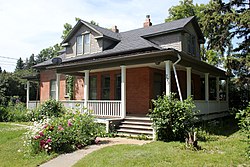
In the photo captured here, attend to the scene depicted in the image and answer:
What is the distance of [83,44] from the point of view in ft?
58.4

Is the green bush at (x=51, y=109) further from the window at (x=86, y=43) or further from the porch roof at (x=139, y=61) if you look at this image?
the window at (x=86, y=43)

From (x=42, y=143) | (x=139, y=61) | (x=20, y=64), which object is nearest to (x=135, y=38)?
(x=139, y=61)

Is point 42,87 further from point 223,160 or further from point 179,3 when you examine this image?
point 179,3

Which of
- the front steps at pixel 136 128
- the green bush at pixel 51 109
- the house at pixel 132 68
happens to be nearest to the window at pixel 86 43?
the house at pixel 132 68

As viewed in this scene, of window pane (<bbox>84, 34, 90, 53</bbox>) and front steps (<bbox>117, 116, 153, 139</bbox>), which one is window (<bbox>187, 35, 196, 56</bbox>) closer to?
window pane (<bbox>84, 34, 90, 53</bbox>)

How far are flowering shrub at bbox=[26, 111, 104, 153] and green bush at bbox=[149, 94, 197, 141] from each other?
2.49 metres

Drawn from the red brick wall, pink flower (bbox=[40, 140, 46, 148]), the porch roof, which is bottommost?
pink flower (bbox=[40, 140, 46, 148])

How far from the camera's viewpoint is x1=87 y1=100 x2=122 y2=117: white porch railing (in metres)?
12.5

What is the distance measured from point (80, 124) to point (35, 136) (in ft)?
5.23

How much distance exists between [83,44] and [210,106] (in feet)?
32.4

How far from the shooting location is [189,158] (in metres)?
6.43

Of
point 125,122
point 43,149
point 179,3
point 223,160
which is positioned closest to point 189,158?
point 223,160

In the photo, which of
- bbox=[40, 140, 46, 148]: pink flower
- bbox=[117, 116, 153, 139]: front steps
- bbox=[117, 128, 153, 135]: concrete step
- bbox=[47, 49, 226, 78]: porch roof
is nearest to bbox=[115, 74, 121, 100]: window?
bbox=[47, 49, 226, 78]: porch roof

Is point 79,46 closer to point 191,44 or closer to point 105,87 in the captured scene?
point 105,87
